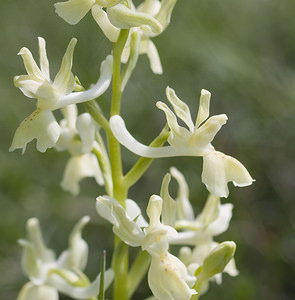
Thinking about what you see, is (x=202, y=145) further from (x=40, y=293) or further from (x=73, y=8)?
(x=40, y=293)

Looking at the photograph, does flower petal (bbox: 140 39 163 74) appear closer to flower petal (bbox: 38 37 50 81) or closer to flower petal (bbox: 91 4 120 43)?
flower petal (bbox: 91 4 120 43)

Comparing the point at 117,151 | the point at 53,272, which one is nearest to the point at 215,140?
the point at 53,272

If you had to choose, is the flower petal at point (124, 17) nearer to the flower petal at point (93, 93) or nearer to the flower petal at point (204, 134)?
the flower petal at point (93, 93)

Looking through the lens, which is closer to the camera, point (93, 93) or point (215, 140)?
point (93, 93)

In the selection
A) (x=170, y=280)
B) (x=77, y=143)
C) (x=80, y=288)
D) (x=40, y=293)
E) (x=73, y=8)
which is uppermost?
(x=73, y=8)

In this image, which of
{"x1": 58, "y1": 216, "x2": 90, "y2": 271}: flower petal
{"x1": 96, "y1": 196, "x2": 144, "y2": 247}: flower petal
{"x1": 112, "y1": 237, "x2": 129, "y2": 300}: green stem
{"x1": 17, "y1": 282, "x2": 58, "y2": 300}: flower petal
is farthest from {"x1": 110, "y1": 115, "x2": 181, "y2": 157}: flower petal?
{"x1": 17, "y1": 282, "x2": 58, "y2": 300}: flower petal
